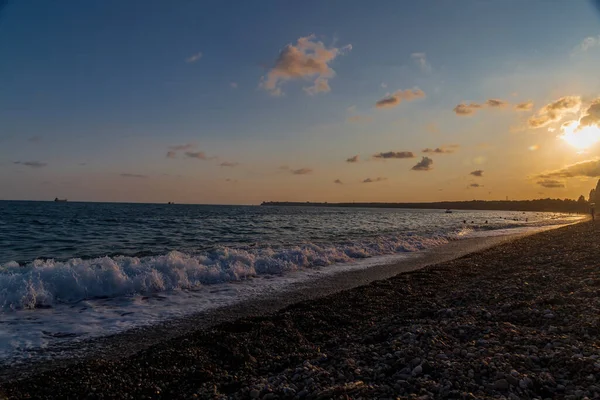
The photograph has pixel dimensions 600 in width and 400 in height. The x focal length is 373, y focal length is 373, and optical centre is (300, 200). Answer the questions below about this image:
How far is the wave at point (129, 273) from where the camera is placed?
11070 millimetres

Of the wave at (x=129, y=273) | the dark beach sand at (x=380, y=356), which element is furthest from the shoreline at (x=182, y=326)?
Answer: the wave at (x=129, y=273)

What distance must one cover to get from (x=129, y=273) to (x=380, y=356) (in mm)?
10965

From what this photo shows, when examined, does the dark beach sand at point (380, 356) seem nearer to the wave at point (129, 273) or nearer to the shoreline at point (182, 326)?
the shoreline at point (182, 326)

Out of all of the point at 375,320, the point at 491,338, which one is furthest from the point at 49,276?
the point at 491,338

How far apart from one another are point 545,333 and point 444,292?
4727 mm

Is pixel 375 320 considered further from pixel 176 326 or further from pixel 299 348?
pixel 176 326

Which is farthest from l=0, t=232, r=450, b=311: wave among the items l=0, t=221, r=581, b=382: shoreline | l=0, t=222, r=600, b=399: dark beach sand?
l=0, t=222, r=600, b=399: dark beach sand

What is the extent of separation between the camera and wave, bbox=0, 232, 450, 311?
11070 mm

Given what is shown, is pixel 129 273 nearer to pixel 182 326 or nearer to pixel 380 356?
pixel 182 326

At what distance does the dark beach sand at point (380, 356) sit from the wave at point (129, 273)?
540 centimetres

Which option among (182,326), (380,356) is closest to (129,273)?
(182,326)

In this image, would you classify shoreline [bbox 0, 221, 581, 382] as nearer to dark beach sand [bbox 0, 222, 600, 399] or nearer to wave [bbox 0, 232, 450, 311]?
dark beach sand [bbox 0, 222, 600, 399]

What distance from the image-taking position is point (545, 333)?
251 inches

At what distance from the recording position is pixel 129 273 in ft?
45.2
